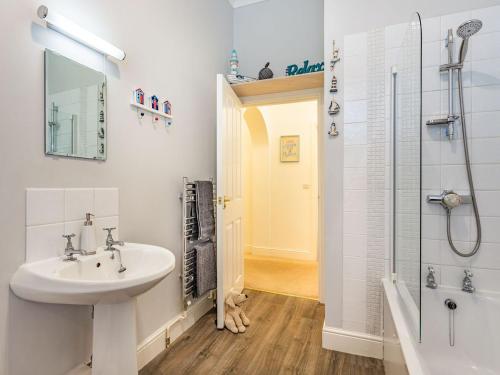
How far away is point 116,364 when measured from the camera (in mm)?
1133

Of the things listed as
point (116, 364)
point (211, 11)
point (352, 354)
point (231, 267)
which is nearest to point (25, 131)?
point (116, 364)

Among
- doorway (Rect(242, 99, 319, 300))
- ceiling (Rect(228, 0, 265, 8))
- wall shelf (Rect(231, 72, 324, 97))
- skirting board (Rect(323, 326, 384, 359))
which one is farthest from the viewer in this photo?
doorway (Rect(242, 99, 319, 300))

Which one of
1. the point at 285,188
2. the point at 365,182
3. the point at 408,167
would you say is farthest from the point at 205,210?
the point at 285,188

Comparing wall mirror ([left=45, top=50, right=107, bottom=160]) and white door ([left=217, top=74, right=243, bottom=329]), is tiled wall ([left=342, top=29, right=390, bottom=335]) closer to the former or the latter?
white door ([left=217, top=74, right=243, bottom=329])

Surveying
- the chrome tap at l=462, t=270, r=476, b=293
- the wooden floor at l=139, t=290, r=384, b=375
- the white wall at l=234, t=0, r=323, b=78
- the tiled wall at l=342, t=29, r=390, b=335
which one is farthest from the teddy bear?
the white wall at l=234, t=0, r=323, b=78

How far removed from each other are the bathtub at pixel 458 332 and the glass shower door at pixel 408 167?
17cm

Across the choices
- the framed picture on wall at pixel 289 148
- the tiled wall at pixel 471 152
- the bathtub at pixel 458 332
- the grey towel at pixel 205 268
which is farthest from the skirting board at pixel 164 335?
the framed picture on wall at pixel 289 148

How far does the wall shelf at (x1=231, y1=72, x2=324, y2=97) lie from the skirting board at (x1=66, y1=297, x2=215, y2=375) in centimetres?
194

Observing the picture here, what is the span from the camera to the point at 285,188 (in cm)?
407

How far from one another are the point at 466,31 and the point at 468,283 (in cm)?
140

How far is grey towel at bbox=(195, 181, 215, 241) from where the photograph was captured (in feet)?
6.91

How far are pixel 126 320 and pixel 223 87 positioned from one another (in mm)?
1633

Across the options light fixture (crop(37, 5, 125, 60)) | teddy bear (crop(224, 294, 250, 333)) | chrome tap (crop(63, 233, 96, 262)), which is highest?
light fixture (crop(37, 5, 125, 60))

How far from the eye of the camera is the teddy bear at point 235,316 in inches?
81.7
